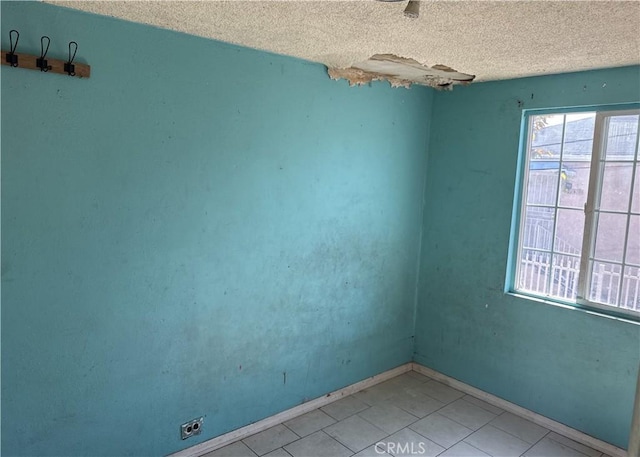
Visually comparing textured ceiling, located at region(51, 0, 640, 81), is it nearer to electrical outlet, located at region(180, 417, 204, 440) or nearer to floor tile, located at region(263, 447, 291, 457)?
electrical outlet, located at region(180, 417, 204, 440)

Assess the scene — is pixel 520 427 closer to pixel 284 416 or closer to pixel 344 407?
pixel 344 407

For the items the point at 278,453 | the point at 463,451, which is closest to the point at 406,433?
the point at 463,451

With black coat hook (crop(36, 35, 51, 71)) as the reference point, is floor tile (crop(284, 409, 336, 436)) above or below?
below

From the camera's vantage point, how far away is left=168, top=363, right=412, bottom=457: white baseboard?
101 inches

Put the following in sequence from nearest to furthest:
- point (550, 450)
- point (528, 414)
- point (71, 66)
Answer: point (71, 66) → point (550, 450) → point (528, 414)

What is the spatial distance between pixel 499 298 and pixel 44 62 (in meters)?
3.16

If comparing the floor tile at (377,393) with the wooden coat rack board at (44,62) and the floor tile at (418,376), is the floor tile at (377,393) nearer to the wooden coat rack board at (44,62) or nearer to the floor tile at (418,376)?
the floor tile at (418,376)

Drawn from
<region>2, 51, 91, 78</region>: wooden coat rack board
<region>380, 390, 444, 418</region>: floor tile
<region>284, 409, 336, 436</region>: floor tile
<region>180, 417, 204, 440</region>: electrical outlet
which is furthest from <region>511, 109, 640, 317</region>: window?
<region>2, 51, 91, 78</region>: wooden coat rack board

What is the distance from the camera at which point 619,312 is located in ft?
9.05

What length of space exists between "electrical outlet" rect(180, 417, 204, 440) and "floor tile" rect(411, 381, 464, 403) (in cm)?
178

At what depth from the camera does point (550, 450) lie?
2781mm

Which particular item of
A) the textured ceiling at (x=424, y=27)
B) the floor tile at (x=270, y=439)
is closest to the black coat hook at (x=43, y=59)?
the textured ceiling at (x=424, y=27)

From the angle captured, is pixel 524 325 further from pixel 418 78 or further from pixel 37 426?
pixel 37 426

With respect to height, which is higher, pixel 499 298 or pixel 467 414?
pixel 499 298
